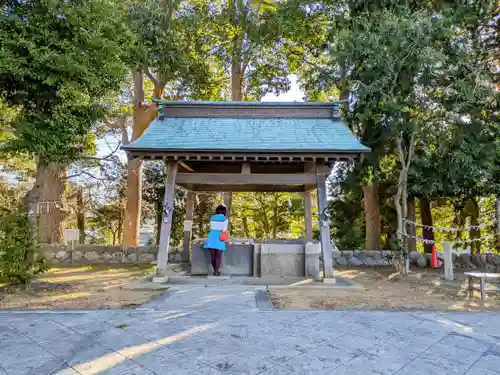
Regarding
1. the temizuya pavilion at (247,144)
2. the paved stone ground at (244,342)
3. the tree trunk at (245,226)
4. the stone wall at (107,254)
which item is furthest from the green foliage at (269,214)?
the paved stone ground at (244,342)

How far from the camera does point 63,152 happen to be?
21.4ft

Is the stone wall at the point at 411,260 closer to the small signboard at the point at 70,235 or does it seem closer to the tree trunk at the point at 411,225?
the tree trunk at the point at 411,225

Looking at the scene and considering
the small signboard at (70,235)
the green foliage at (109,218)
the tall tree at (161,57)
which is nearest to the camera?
the tall tree at (161,57)

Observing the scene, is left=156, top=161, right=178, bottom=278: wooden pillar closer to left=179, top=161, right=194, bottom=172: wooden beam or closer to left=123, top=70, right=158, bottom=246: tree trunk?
left=179, top=161, right=194, bottom=172: wooden beam

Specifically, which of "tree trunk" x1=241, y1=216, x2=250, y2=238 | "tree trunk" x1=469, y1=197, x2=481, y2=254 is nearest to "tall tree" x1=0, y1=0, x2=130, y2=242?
"tree trunk" x1=241, y1=216, x2=250, y2=238

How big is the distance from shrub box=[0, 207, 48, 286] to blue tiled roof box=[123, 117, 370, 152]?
239 centimetres

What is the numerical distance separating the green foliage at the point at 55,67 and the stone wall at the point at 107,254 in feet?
15.7

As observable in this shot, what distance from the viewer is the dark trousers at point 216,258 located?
287 inches

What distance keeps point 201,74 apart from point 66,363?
1028cm

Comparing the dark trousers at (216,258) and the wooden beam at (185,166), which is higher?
the wooden beam at (185,166)

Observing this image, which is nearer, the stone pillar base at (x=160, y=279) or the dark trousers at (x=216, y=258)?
the stone pillar base at (x=160, y=279)

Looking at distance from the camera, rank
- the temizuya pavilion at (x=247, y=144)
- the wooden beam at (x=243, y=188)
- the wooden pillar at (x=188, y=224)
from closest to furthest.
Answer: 1. the temizuya pavilion at (x=247, y=144)
2. the wooden pillar at (x=188, y=224)
3. the wooden beam at (x=243, y=188)

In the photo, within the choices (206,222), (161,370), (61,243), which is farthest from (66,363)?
(206,222)

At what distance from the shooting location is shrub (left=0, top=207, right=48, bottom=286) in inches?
226
